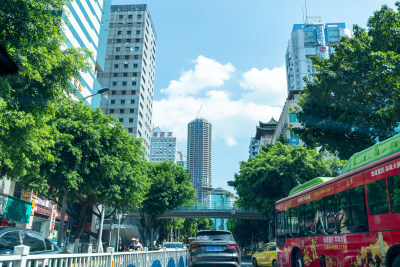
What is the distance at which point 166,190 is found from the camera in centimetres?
3938

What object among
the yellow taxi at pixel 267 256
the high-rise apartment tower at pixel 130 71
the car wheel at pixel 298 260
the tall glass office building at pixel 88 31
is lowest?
the yellow taxi at pixel 267 256

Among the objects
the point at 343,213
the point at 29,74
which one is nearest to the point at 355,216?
the point at 343,213

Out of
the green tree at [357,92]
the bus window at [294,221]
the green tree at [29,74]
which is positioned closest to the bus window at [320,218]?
the bus window at [294,221]

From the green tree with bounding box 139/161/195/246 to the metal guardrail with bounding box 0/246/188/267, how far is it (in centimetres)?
2763

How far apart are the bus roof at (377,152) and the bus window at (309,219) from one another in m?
1.62

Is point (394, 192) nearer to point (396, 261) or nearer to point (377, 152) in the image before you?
point (396, 261)

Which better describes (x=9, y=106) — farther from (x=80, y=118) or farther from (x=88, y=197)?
(x=88, y=197)

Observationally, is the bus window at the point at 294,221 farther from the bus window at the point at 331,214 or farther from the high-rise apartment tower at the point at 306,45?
the high-rise apartment tower at the point at 306,45

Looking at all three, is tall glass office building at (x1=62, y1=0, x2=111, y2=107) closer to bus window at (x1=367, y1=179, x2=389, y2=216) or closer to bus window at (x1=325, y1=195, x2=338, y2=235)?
bus window at (x1=325, y1=195, x2=338, y2=235)

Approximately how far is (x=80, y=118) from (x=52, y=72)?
8.96m

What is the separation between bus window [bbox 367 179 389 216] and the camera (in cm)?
681

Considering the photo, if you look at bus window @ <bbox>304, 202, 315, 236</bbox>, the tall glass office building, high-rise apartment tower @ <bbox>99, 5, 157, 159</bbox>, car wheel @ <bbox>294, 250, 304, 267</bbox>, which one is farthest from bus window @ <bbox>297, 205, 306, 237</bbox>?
high-rise apartment tower @ <bbox>99, 5, 157, 159</bbox>

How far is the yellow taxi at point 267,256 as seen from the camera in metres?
17.5

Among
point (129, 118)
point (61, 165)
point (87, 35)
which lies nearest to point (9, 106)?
point (61, 165)
